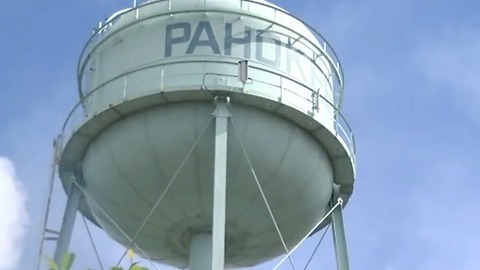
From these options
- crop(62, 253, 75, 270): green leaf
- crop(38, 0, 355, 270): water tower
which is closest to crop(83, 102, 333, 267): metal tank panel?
crop(38, 0, 355, 270): water tower

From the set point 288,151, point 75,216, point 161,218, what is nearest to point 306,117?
point 288,151

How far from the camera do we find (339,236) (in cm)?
1355

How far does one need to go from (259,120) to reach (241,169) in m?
0.74

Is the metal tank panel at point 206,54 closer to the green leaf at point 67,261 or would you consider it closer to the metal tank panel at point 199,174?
the metal tank panel at point 199,174

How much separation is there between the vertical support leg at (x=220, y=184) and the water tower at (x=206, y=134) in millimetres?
16

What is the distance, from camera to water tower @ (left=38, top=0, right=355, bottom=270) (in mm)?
12391

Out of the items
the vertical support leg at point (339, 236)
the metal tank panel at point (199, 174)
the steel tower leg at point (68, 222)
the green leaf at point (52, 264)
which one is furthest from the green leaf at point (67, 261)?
the vertical support leg at point (339, 236)

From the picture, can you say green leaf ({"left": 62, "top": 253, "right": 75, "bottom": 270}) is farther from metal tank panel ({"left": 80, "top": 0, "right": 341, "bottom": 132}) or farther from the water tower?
metal tank panel ({"left": 80, "top": 0, "right": 341, "bottom": 132})

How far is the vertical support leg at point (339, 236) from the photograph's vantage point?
44.0 ft

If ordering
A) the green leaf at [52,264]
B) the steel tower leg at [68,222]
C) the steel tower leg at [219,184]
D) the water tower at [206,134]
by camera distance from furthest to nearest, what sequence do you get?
the steel tower leg at [68,222] < the water tower at [206,134] < the steel tower leg at [219,184] < the green leaf at [52,264]

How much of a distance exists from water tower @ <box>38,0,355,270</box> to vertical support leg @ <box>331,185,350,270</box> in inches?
0.9

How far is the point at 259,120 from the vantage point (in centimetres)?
1252

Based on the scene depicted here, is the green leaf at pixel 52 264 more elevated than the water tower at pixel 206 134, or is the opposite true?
the water tower at pixel 206 134

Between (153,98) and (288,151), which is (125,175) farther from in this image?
(288,151)
